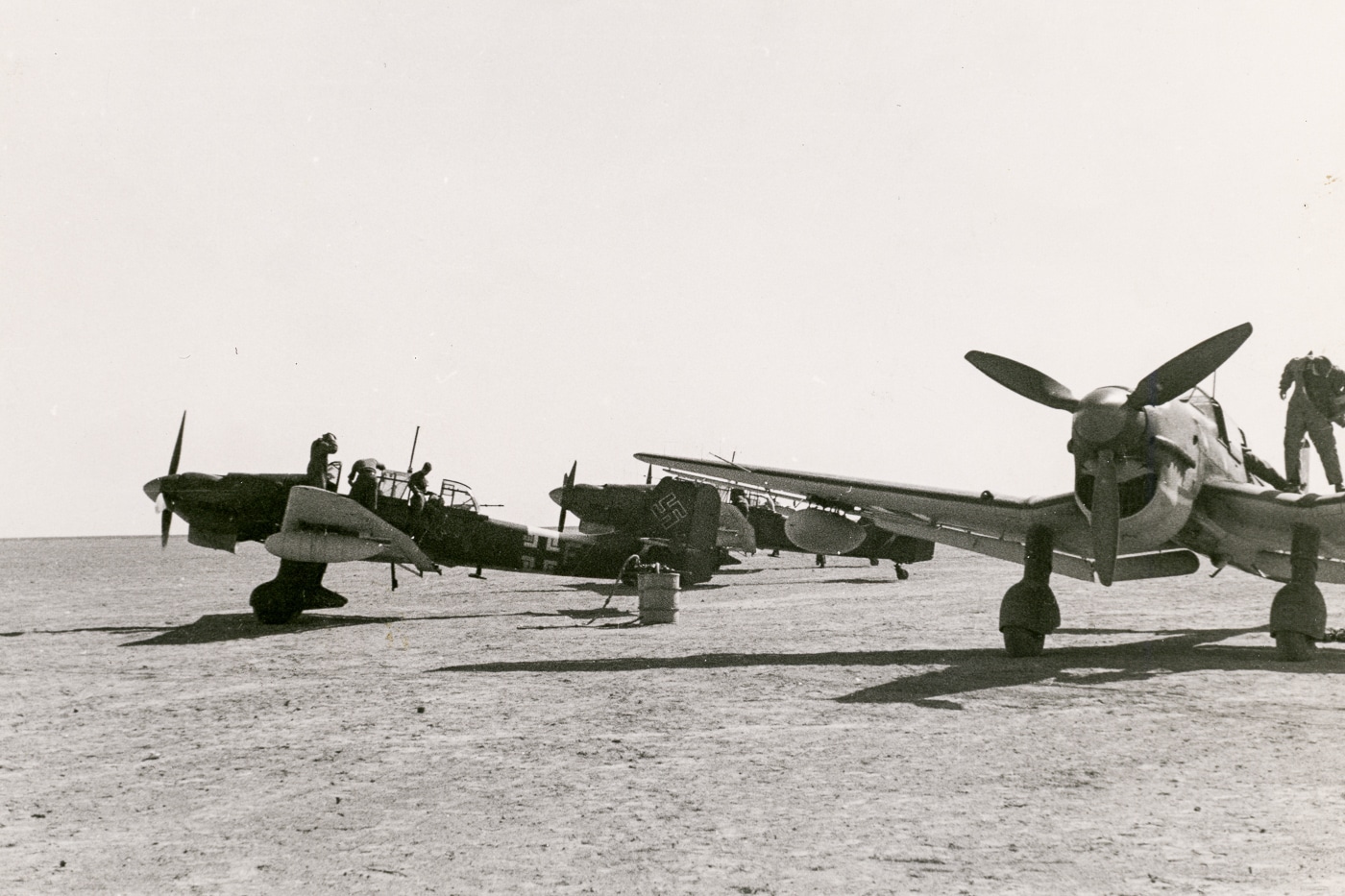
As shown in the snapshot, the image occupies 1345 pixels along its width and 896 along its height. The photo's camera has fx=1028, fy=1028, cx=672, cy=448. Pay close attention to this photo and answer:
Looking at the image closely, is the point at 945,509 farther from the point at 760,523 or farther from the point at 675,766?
the point at 760,523

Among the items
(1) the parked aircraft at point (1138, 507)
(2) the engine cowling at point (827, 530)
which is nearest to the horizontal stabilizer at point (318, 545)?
(1) the parked aircraft at point (1138, 507)

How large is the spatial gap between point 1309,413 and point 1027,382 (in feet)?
15.6

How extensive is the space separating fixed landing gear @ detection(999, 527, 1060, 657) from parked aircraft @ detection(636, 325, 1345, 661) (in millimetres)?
15

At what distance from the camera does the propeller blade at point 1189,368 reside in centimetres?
1056

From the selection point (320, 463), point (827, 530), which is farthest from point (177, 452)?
point (827, 530)

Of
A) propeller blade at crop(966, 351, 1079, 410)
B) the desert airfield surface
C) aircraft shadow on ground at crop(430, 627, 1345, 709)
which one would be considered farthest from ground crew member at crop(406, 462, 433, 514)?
propeller blade at crop(966, 351, 1079, 410)

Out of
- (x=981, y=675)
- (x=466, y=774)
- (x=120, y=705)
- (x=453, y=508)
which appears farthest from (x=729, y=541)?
(x=466, y=774)

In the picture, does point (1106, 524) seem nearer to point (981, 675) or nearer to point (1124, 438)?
point (1124, 438)

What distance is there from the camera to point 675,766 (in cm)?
669

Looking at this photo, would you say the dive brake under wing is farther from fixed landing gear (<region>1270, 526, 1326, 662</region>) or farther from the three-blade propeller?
fixed landing gear (<region>1270, 526, 1326, 662</region>)

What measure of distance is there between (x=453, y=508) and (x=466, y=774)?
1289 cm

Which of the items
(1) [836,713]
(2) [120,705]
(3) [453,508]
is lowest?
(2) [120,705]

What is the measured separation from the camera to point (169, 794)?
20.5ft

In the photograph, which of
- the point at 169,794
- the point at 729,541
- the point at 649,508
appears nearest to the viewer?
the point at 169,794
